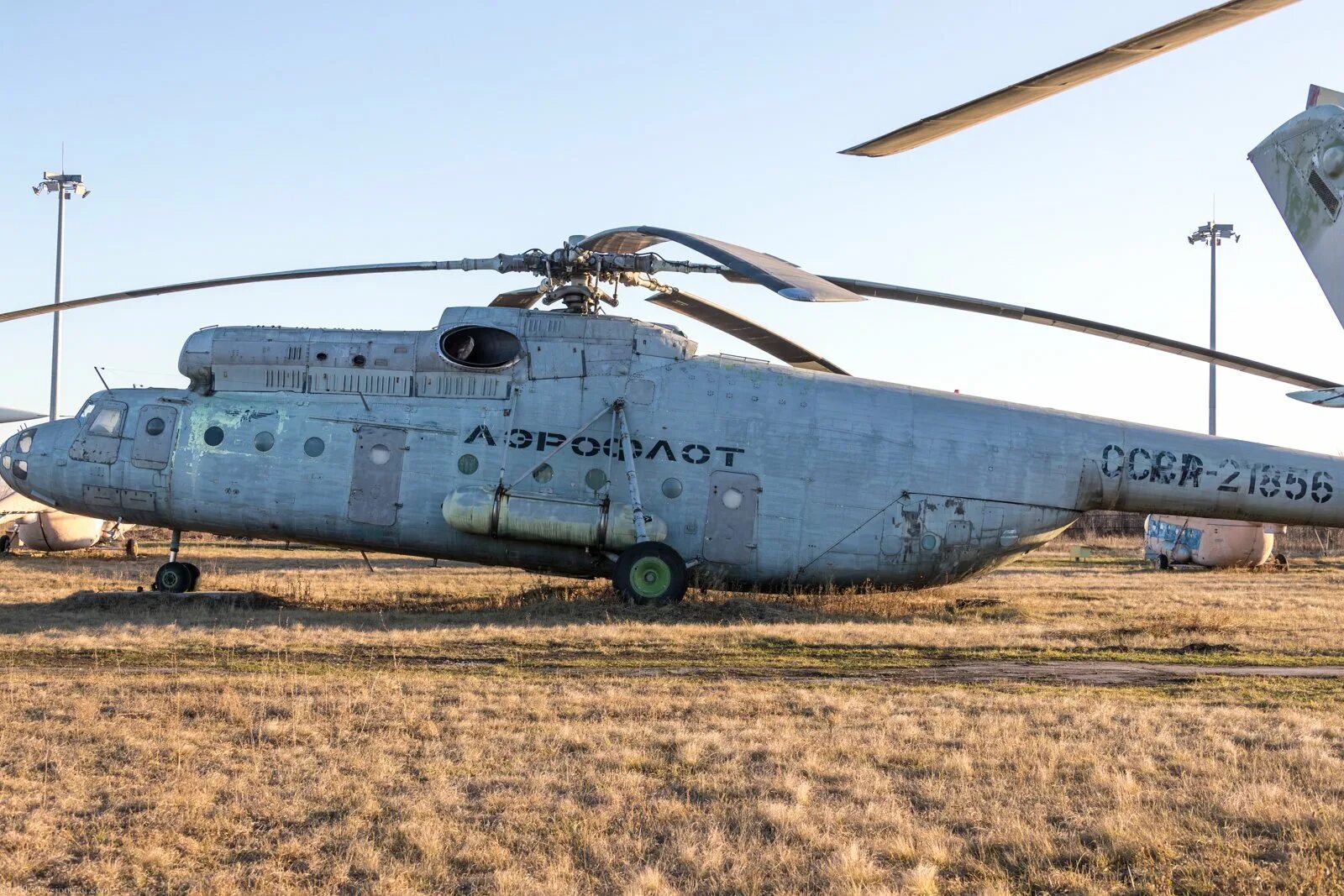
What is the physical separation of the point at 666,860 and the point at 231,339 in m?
14.9

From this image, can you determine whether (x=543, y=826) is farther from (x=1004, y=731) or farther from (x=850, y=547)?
(x=850, y=547)

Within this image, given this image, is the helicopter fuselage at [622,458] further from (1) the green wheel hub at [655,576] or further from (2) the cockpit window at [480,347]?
(1) the green wheel hub at [655,576]

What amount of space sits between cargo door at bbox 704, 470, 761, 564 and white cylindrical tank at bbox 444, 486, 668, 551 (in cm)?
87

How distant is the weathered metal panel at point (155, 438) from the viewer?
59.8ft

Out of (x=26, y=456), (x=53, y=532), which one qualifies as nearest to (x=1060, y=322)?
(x=26, y=456)

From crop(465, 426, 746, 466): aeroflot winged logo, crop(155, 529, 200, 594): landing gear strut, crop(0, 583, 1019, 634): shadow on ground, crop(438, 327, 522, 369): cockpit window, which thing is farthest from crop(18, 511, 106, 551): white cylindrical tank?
crop(465, 426, 746, 466): aeroflot winged logo

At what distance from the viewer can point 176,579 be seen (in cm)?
1870

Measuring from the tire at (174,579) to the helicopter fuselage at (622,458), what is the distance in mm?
860

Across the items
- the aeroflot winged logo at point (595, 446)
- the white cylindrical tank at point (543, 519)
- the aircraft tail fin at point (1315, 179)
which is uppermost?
the aircraft tail fin at point (1315, 179)

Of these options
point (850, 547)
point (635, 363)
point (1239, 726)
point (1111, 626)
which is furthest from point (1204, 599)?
point (1239, 726)

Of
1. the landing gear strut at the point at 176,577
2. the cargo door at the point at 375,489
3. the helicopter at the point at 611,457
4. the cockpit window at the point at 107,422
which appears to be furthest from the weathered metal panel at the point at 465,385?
the cockpit window at the point at 107,422

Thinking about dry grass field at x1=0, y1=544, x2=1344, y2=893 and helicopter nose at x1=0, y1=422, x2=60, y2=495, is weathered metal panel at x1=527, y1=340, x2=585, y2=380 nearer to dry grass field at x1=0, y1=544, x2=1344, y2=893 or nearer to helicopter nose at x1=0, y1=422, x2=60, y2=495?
dry grass field at x1=0, y1=544, x2=1344, y2=893

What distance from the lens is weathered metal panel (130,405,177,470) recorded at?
18.2m

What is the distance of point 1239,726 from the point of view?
953 cm
